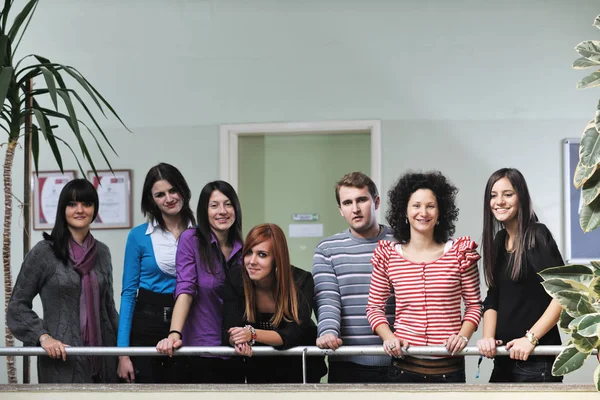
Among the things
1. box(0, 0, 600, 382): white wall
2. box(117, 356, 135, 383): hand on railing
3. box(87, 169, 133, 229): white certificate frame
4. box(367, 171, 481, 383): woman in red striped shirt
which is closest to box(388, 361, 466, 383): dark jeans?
box(367, 171, 481, 383): woman in red striped shirt

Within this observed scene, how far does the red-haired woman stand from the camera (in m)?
2.57

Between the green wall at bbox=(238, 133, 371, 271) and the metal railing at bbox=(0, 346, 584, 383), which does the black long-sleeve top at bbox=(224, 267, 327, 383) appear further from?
the green wall at bbox=(238, 133, 371, 271)

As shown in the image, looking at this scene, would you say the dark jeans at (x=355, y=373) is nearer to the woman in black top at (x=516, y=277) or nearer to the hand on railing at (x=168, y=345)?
the woman in black top at (x=516, y=277)

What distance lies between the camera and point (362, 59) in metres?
4.76

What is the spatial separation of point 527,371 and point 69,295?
1.77m

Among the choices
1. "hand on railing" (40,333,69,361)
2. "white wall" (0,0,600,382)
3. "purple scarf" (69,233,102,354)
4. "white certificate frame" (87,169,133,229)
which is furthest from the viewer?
"white certificate frame" (87,169,133,229)

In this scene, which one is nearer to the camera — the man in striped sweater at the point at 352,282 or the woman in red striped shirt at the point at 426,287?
the woman in red striped shirt at the point at 426,287

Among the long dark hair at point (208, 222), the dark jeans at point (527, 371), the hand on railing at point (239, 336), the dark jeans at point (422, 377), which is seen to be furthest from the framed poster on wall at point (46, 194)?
the dark jeans at point (527, 371)

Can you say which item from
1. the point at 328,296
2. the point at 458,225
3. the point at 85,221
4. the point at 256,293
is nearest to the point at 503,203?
the point at 328,296

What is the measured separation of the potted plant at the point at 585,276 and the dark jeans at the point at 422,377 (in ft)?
2.71

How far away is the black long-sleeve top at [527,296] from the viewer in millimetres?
2533

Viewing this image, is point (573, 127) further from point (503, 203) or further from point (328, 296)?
point (328, 296)

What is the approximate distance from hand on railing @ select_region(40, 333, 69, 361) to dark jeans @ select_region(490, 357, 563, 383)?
157 cm

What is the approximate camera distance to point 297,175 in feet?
16.3
